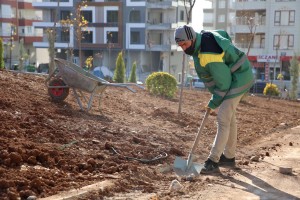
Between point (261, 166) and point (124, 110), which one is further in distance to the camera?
point (124, 110)

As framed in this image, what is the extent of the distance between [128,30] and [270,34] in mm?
13592

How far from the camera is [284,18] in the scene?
4609cm

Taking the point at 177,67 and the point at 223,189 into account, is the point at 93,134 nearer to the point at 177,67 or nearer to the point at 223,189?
the point at 223,189

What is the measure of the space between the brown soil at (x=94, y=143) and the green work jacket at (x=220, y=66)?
3.50 feet

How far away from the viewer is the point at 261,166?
21.4 ft

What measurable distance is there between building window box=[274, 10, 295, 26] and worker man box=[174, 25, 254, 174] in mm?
41732

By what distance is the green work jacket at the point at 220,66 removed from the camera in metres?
5.76

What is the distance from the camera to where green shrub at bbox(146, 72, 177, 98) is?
14141 mm

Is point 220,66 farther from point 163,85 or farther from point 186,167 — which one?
point 163,85

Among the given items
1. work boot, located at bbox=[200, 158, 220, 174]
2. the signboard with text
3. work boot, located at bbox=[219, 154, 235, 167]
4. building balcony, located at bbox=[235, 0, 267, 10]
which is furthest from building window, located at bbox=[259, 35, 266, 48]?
work boot, located at bbox=[200, 158, 220, 174]

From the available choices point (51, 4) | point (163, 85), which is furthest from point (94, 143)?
point (51, 4)

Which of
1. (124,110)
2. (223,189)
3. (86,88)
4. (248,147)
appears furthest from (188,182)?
(124,110)

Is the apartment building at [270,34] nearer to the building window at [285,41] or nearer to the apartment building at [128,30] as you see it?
the building window at [285,41]

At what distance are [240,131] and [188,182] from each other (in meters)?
4.25
